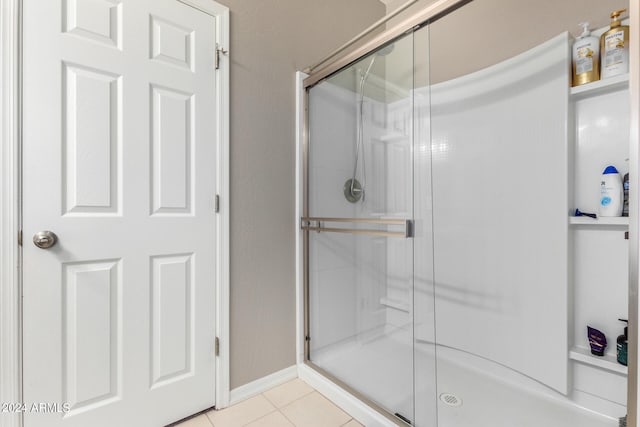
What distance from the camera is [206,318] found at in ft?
4.78

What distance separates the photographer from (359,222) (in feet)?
5.11

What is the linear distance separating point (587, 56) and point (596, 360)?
4.52ft

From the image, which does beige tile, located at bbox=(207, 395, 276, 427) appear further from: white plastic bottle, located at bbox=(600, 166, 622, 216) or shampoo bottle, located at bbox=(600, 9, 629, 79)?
shampoo bottle, located at bbox=(600, 9, 629, 79)

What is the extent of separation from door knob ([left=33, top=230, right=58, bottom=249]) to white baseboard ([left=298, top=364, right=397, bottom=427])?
55.5 inches

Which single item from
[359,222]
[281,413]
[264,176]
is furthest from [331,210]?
[281,413]

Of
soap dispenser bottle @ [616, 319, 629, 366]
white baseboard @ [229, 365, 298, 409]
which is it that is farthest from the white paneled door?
soap dispenser bottle @ [616, 319, 629, 366]

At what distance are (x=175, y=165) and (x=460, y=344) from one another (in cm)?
194

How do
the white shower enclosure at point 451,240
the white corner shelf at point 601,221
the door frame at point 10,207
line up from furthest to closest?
the white shower enclosure at point 451,240 → the white corner shelf at point 601,221 → the door frame at point 10,207

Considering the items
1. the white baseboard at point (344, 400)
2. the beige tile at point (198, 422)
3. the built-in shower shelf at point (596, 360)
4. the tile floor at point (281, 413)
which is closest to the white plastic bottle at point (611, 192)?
the built-in shower shelf at point (596, 360)

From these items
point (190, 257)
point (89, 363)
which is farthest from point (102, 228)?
point (89, 363)

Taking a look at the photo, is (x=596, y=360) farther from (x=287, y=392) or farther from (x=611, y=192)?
(x=287, y=392)

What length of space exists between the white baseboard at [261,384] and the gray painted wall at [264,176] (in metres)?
0.03

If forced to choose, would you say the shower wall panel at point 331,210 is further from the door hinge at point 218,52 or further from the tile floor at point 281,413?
the door hinge at point 218,52

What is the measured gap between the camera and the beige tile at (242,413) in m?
1.38
